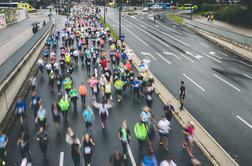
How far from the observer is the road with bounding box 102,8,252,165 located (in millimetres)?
16312

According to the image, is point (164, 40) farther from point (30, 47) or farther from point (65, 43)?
point (30, 47)

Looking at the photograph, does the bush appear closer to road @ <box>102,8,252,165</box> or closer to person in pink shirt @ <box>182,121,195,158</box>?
road @ <box>102,8,252,165</box>

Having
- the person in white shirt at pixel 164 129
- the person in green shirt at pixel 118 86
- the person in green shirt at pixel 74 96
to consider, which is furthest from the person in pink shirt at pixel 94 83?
the person in white shirt at pixel 164 129

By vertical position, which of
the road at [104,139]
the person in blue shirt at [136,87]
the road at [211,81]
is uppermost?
the person in blue shirt at [136,87]

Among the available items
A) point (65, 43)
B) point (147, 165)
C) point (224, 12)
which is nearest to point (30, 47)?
point (65, 43)

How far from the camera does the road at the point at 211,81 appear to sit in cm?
1631

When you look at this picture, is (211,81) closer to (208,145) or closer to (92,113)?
(208,145)

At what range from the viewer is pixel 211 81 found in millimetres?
25047

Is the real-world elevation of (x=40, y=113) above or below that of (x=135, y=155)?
above

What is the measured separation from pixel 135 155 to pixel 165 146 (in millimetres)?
1468

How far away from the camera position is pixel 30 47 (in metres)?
30.4

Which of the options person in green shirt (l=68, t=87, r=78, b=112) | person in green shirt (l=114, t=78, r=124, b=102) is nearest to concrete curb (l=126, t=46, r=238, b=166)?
person in green shirt (l=114, t=78, r=124, b=102)

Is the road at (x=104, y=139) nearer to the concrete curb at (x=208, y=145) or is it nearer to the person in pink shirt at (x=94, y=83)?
the concrete curb at (x=208, y=145)

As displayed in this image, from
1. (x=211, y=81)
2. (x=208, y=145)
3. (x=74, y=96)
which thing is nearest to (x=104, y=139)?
(x=74, y=96)
